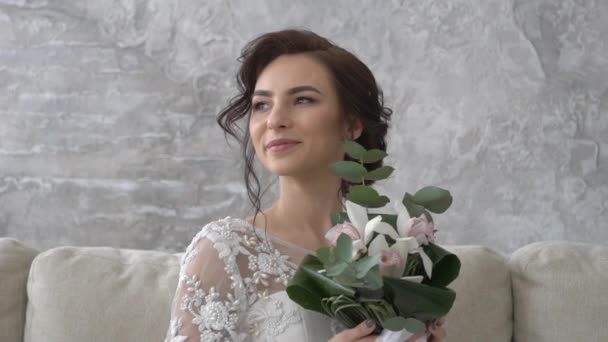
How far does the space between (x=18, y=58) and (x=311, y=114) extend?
1.38 m

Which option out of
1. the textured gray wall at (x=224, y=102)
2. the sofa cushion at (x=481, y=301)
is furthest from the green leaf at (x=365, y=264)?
the textured gray wall at (x=224, y=102)

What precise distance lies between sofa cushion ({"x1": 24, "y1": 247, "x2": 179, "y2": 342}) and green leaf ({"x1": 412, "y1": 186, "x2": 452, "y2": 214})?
2.79 ft

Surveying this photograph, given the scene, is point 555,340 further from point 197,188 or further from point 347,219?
point 197,188

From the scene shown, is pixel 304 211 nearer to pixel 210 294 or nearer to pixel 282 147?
pixel 282 147

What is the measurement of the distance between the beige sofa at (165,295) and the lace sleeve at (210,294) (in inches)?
14.7

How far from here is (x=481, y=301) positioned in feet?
7.28

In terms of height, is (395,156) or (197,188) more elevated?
(395,156)

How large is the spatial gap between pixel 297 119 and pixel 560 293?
2.73 ft

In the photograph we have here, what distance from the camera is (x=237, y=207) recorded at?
2.86 meters

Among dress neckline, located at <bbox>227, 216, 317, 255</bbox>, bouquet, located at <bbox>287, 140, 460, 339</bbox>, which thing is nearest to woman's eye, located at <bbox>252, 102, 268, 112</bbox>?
dress neckline, located at <bbox>227, 216, 317, 255</bbox>

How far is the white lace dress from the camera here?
178cm

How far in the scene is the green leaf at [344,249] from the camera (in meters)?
1.46

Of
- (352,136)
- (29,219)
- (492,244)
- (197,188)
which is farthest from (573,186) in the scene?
(29,219)

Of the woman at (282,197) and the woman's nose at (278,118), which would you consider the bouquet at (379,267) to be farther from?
the woman's nose at (278,118)
